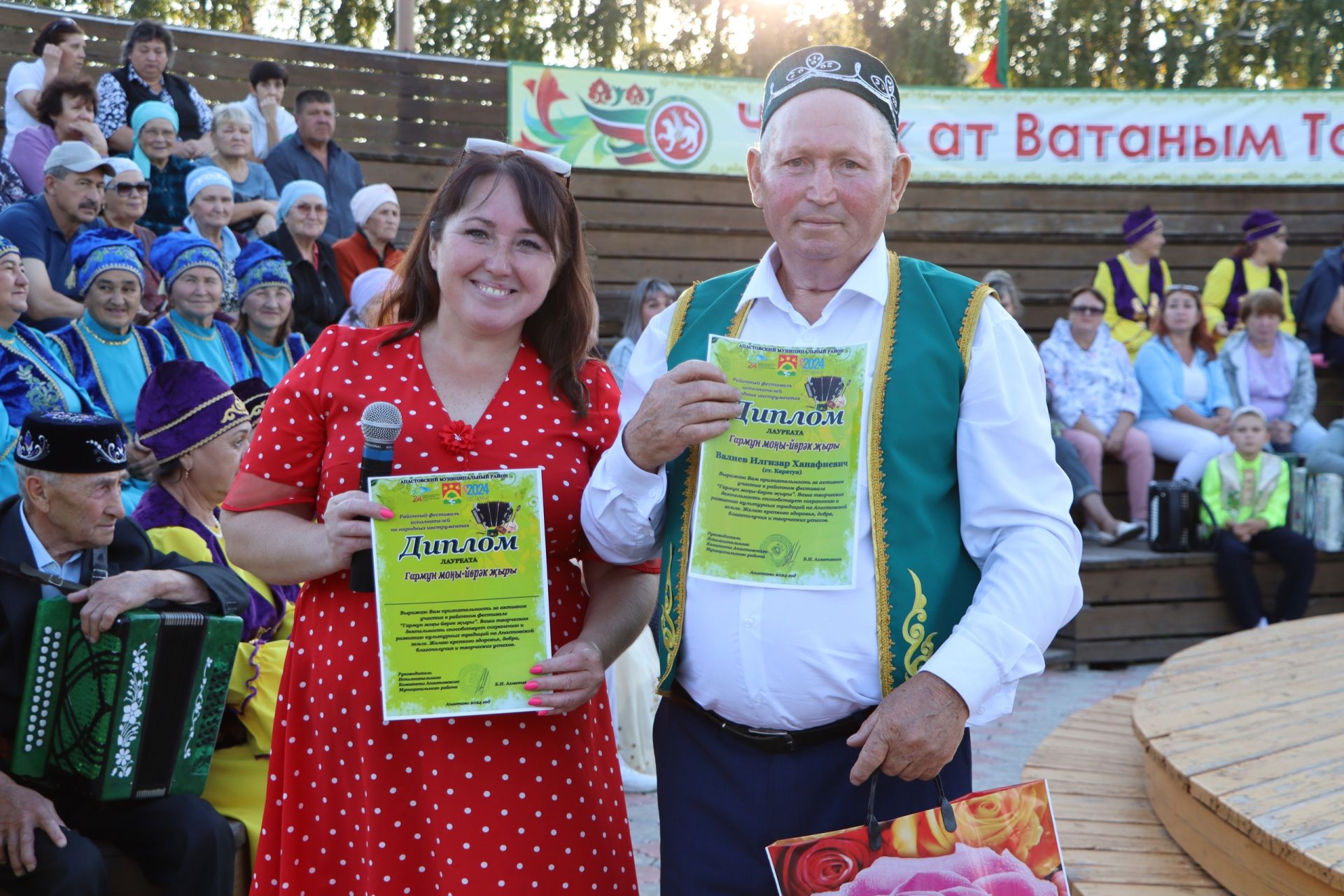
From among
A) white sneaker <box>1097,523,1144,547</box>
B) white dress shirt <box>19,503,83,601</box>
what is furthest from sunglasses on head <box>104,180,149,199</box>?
white sneaker <box>1097,523,1144,547</box>

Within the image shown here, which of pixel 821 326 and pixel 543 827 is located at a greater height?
pixel 821 326

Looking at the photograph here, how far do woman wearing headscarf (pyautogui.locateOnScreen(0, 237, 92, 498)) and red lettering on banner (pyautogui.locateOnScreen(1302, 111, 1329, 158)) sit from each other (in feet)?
34.5

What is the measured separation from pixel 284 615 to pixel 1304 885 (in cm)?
275

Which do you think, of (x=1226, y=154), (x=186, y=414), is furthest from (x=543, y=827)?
(x=1226, y=154)

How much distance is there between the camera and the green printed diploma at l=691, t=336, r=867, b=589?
1851mm

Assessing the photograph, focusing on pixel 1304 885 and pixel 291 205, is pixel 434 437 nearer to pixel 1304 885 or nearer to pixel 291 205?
pixel 1304 885

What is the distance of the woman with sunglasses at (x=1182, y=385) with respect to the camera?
8.87 meters

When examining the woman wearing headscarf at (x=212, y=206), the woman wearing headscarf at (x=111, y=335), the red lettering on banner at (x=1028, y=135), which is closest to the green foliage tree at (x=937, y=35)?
the red lettering on banner at (x=1028, y=135)

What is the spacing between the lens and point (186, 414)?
390 centimetres

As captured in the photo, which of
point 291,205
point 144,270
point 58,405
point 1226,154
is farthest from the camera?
point 1226,154

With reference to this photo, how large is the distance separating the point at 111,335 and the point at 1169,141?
9417 millimetres

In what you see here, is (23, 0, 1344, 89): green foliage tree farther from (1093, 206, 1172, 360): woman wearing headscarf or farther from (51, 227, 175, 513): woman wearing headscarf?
(51, 227, 175, 513): woman wearing headscarf

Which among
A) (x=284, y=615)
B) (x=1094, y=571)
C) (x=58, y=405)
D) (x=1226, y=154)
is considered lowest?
(x=1094, y=571)

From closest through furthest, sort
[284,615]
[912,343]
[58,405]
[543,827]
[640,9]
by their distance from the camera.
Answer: [912,343], [543,827], [284,615], [58,405], [640,9]
